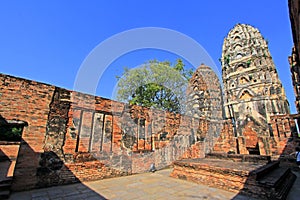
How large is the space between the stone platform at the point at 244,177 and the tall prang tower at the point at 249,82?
48.8 ft

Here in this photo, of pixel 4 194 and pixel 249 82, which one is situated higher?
pixel 249 82

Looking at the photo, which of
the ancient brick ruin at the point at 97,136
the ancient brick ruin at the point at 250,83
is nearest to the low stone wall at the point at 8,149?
the ancient brick ruin at the point at 97,136

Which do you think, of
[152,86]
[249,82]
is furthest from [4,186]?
[249,82]

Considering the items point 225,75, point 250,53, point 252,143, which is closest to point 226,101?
point 225,75

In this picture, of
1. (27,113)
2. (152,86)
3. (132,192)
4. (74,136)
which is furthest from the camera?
(152,86)

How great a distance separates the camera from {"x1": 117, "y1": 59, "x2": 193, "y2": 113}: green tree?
58.5ft

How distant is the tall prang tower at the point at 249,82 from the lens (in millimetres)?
21078

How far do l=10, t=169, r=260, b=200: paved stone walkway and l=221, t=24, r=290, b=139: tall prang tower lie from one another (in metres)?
16.5

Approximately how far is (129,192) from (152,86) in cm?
1368

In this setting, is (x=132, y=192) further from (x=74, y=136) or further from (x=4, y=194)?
(x=4, y=194)

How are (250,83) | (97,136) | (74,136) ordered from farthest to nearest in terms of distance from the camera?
(250,83), (97,136), (74,136)

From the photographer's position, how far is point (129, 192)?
15.7 feet

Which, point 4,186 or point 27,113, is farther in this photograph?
point 27,113

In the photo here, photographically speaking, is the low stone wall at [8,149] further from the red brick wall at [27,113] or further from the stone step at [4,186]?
the red brick wall at [27,113]
